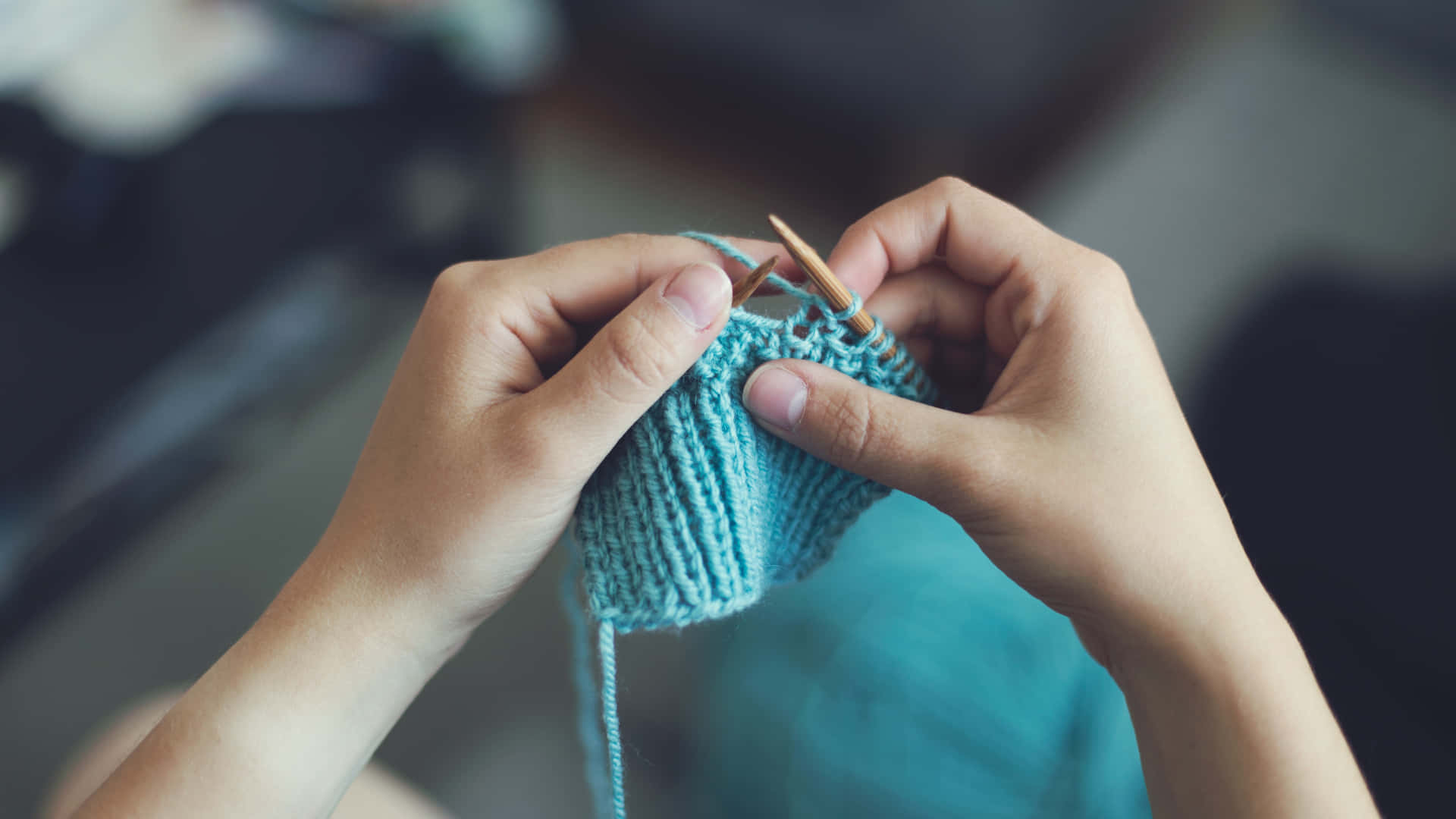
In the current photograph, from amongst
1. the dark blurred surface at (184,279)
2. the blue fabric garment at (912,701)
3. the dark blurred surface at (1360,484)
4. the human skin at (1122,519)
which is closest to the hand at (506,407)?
the human skin at (1122,519)

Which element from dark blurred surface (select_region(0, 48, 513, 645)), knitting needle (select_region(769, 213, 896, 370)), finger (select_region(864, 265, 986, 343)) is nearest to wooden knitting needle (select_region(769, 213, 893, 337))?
knitting needle (select_region(769, 213, 896, 370))

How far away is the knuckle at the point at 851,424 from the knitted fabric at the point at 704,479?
0.05 meters

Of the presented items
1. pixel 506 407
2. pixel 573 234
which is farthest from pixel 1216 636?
pixel 573 234

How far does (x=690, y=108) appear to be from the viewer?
70.0 inches

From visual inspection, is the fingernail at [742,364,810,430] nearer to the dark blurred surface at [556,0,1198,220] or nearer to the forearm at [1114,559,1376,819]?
the forearm at [1114,559,1376,819]

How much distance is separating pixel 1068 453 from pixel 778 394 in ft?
0.71

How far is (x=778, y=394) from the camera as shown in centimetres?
68

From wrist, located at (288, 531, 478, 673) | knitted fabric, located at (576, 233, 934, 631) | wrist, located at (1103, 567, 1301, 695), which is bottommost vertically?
wrist, located at (288, 531, 478, 673)

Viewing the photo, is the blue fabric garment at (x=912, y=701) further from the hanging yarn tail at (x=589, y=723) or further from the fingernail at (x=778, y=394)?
the fingernail at (x=778, y=394)

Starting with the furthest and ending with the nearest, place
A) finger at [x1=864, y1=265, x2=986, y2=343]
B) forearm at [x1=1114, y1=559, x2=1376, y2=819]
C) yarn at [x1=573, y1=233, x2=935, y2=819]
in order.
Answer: finger at [x1=864, y1=265, x2=986, y2=343]
yarn at [x1=573, y1=233, x2=935, y2=819]
forearm at [x1=1114, y1=559, x2=1376, y2=819]

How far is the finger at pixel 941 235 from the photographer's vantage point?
0.75 meters

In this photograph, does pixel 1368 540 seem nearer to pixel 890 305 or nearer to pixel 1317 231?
pixel 1317 231

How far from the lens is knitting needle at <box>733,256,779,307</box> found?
64cm

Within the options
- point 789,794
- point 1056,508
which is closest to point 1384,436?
point 1056,508
